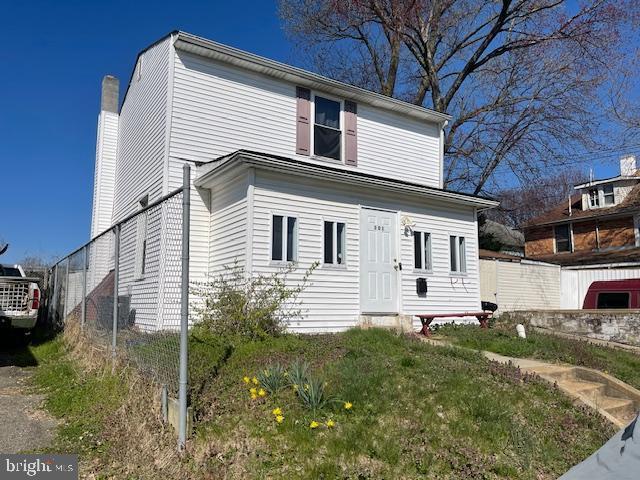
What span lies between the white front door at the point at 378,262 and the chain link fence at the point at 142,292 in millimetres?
4041

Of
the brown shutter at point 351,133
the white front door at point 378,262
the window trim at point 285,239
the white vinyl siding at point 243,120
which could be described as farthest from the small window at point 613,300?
the window trim at point 285,239

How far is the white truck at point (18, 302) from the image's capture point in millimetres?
9148

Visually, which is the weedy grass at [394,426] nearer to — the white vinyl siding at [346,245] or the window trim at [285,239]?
the window trim at [285,239]

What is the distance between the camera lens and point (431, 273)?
12.4m

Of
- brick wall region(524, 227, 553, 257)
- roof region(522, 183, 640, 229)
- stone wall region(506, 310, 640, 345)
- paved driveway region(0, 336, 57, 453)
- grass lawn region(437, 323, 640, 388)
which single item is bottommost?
paved driveway region(0, 336, 57, 453)

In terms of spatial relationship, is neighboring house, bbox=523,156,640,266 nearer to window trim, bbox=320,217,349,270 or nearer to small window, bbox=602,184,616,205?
small window, bbox=602,184,616,205

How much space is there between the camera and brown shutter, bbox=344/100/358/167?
13.6 m

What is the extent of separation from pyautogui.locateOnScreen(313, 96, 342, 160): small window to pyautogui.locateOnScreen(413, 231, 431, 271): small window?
3.02 m

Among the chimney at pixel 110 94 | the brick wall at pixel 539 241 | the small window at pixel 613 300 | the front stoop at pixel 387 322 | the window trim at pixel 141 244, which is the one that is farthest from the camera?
the brick wall at pixel 539 241

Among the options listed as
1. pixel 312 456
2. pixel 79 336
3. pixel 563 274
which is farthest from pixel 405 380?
pixel 563 274

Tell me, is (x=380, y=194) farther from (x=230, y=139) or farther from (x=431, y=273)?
(x=230, y=139)

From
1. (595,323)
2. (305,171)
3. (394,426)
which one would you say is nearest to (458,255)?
(595,323)

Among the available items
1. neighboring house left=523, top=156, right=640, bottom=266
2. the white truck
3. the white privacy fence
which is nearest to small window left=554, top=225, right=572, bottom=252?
neighboring house left=523, top=156, right=640, bottom=266

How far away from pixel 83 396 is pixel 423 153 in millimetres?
12007
